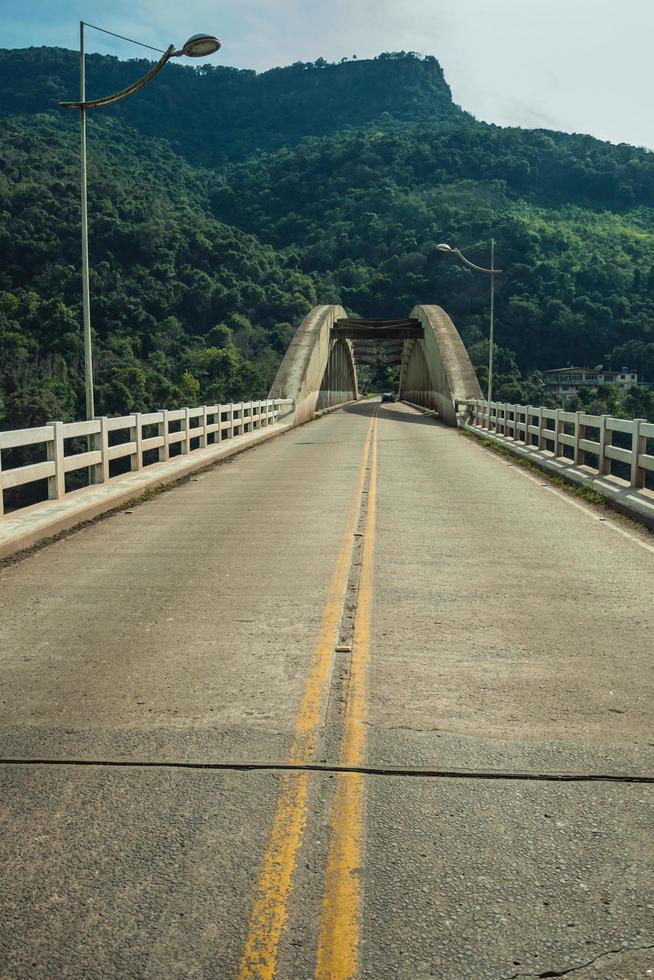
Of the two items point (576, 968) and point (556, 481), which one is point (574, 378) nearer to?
point (556, 481)

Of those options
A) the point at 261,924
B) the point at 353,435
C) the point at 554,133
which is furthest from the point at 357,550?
the point at 554,133

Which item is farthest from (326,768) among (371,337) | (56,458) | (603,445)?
(371,337)

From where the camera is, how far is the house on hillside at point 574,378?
12406cm

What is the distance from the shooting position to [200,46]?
17141 mm

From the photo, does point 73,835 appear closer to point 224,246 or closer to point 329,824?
point 329,824

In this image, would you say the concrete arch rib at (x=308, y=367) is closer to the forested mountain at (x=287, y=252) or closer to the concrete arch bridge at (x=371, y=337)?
the concrete arch bridge at (x=371, y=337)

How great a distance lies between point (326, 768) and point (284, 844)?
0.73 metres

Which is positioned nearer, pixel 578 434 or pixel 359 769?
pixel 359 769

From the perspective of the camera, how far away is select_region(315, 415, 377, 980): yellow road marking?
2.79m

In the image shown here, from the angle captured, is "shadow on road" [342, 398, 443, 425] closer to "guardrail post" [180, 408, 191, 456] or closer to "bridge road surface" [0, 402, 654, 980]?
"guardrail post" [180, 408, 191, 456]

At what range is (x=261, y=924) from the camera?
2949 millimetres

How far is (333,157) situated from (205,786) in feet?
573

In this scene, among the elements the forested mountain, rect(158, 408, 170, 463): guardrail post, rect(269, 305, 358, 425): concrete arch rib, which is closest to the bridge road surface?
rect(158, 408, 170, 463): guardrail post

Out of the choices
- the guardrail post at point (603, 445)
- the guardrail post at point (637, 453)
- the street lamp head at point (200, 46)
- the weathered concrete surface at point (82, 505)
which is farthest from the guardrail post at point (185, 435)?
the guardrail post at point (637, 453)
